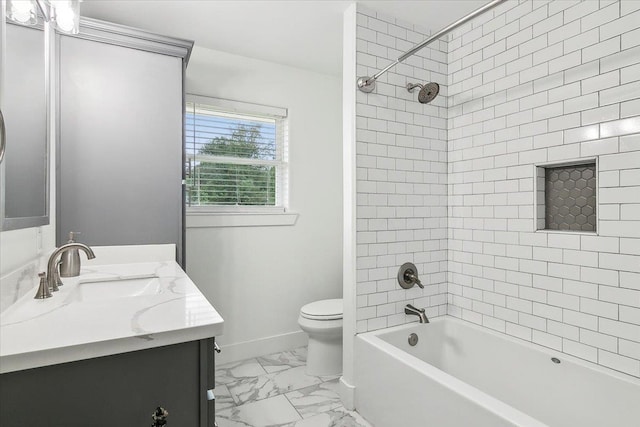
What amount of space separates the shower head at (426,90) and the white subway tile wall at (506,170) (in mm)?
101

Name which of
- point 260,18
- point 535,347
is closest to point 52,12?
point 260,18

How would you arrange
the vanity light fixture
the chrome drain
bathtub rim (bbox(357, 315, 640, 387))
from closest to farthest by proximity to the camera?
the vanity light fixture → bathtub rim (bbox(357, 315, 640, 387)) → the chrome drain

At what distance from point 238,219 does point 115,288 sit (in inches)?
53.0

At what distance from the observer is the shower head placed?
205cm

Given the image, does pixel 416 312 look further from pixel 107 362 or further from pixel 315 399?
pixel 107 362

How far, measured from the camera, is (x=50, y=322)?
3.13 ft

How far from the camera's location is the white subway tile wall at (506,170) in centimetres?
162

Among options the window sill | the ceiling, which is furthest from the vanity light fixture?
the window sill

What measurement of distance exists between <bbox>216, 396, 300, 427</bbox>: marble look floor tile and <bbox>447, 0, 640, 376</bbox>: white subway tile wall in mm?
1350

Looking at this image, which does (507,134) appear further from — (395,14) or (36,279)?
(36,279)

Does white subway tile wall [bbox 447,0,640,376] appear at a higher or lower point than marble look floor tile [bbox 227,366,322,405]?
higher

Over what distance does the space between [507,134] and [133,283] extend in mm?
2276

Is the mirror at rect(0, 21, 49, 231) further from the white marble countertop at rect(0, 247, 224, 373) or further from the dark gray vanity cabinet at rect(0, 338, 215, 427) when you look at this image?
the dark gray vanity cabinet at rect(0, 338, 215, 427)

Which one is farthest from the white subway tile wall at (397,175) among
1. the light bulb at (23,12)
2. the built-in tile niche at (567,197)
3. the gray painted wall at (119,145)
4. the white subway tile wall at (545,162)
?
the light bulb at (23,12)
